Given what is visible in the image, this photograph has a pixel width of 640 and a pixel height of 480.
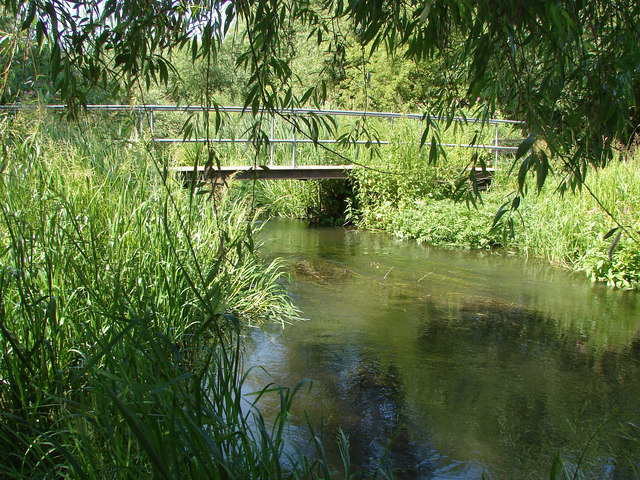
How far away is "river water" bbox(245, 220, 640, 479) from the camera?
3404 mm

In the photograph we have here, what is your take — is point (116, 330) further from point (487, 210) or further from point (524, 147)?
point (487, 210)

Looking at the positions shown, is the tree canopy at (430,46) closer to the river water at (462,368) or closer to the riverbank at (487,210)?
the river water at (462,368)

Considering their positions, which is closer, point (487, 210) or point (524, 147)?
point (524, 147)

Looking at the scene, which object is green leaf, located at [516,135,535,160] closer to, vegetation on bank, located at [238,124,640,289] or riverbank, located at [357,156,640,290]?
vegetation on bank, located at [238,124,640,289]

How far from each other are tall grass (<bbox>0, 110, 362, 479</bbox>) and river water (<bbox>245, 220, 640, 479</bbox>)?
0.51 m

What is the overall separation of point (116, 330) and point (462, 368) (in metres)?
2.71

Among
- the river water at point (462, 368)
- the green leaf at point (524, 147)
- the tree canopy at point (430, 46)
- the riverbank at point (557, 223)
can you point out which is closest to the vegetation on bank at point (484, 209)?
the riverbank at point (557, 223)

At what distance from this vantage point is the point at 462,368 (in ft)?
15.2

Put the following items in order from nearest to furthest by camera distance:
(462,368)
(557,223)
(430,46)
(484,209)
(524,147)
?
(524,147)
(430,46)
(462,368)
(557,223)
(484,209)

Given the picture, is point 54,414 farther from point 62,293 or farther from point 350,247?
point 350,247

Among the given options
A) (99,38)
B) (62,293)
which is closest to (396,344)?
(62,293)

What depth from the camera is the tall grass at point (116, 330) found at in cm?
196

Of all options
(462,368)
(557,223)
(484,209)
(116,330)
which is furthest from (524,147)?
(484,209)

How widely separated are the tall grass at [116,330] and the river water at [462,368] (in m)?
0.51
